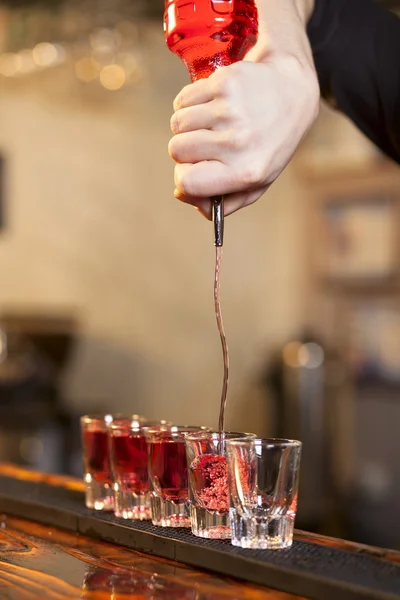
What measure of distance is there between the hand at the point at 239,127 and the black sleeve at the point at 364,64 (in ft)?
1.43

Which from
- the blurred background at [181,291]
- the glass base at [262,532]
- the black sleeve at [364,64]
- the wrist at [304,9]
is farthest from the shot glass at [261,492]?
the blurred background at [181,291]

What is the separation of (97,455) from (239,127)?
0.46 m

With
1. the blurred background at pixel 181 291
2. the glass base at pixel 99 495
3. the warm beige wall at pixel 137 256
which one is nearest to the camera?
the glass base at pixel 99 495

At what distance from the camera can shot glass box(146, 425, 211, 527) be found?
95 centimetres

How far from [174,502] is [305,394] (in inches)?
169

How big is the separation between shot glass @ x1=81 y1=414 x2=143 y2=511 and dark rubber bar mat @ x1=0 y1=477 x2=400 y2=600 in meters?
0.02

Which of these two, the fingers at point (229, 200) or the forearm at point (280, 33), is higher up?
the forearm at point (280, 33)

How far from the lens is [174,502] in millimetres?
963

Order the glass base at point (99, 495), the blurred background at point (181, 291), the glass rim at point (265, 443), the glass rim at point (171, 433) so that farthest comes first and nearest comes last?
the blurred background at point (181, 291)
the glass base at point (99, 495)
the glass rim at point (171, 433)
the glass rim at point (265, 443)

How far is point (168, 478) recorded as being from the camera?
956mm

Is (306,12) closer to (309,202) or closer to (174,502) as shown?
(174,502)

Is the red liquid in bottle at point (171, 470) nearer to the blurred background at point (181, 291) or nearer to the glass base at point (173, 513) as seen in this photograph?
the glass base at point (173, 513)

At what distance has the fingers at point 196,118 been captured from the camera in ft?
2.86

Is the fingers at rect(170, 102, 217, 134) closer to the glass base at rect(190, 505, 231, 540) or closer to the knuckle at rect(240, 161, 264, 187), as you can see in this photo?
the knuckle at rect(240, 161, 264, 187)
